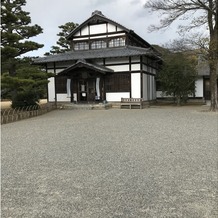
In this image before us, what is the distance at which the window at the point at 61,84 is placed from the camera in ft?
70.9

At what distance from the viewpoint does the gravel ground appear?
11.1ft

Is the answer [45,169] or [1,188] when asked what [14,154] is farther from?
[1,188]

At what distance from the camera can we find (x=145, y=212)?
3.27 metres

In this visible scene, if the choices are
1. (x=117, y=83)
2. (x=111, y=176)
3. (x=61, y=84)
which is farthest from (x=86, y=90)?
(x=111, y=176)

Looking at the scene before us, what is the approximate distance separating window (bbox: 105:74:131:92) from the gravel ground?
37.8ft

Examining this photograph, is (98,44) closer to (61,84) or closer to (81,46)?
Answer: (81,46)

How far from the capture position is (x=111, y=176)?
4.60 meters

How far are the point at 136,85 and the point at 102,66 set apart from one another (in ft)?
9.76

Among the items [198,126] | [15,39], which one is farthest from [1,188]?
[15,39]

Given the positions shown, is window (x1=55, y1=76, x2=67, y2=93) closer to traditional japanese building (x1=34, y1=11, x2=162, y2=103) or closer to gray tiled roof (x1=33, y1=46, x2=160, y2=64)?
traditional japanese building (x1=34, y1=11, x2=162, y2=103)

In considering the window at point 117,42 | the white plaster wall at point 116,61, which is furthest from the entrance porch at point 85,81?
the window at point 117,42

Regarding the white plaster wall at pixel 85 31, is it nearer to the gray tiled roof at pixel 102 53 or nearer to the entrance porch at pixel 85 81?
the gray tiled roof at pixel 102 53

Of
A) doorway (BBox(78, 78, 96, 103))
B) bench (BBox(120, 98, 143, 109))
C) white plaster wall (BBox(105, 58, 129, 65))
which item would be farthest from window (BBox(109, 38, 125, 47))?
bench (BBox(120, 98, 143, 109))

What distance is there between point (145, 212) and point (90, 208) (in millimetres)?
679
